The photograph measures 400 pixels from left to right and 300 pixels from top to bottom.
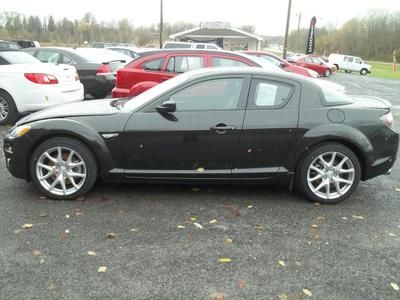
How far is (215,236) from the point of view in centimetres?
392

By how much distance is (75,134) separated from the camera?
4543 mm

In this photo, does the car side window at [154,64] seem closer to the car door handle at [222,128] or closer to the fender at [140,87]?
the fender at [140,87]

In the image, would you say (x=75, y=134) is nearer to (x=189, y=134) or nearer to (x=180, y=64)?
(x=189, y=134)

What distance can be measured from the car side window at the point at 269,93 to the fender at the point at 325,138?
393mm

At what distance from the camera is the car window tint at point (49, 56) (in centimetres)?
1188

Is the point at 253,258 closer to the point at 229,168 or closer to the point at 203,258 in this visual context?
the point at 203,258

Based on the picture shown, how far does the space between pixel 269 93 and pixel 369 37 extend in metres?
77.4

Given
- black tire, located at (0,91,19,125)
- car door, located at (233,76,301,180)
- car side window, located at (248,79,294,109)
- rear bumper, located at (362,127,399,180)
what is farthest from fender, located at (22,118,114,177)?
black tire, located at (0,91,19,125)

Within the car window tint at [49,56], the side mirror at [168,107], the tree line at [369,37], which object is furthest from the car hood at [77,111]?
the tree line at [369,37]

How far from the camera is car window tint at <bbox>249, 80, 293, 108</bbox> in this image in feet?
15.4

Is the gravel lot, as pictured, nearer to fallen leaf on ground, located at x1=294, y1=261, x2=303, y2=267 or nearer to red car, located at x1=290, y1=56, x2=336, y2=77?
fallen leaf on ground, located at x1=294, y1=261, x2=303, y2=267

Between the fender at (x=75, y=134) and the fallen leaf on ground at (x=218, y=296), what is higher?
the fender at (x=75, y=134)

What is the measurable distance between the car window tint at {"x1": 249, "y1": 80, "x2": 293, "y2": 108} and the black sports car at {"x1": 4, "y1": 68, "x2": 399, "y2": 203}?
11 millimetres

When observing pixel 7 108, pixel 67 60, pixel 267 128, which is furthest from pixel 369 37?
pixel 267 128
